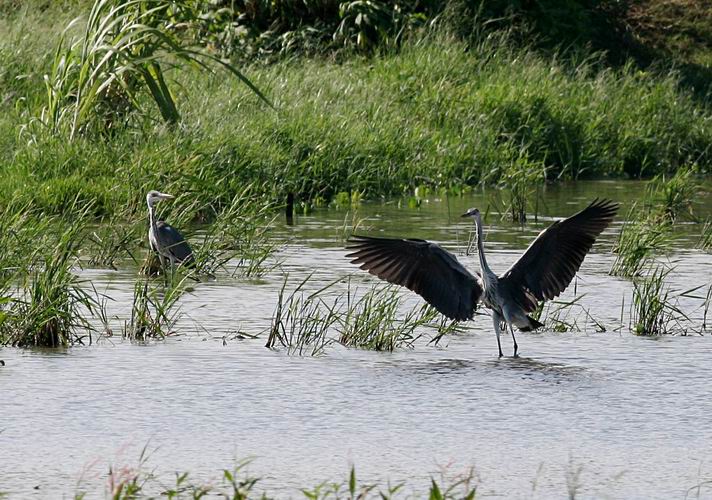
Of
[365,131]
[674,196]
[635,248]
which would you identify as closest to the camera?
[635,248]

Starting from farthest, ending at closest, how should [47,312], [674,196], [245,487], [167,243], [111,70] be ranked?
[674,196] → [111,70] → [167,243] → [47,312] → [245,487]

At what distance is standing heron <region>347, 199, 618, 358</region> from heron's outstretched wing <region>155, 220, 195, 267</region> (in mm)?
1890

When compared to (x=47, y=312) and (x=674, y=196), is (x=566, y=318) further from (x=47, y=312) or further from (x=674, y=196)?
(x=674, y=196)

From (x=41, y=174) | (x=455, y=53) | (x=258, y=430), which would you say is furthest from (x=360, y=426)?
(x=455, y=53)

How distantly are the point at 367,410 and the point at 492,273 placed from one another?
1.68 m

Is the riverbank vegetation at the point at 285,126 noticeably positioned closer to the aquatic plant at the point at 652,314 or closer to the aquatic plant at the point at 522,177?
the aquatic plant at the point at 522,177

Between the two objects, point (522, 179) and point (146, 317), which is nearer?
point (146, 317)

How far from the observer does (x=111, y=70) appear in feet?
40.8

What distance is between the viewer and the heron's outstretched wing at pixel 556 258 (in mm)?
8172

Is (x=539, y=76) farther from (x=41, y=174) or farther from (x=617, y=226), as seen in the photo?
(x=41, y=174)

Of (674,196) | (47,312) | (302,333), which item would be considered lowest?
(302,333)

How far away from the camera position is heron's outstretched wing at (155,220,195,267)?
383 inches

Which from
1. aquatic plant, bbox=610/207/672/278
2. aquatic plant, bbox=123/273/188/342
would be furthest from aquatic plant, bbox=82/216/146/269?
aquatic plant, bbox=610/207/672/278

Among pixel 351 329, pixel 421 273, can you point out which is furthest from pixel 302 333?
pixel 421 273
